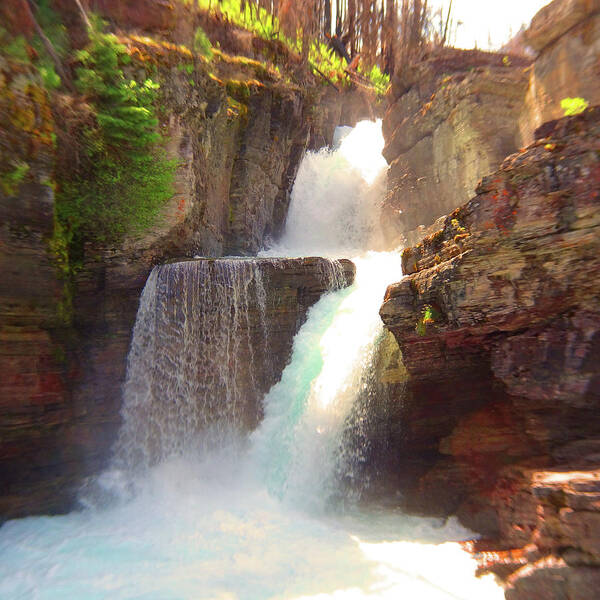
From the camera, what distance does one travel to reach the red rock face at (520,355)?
181 inches

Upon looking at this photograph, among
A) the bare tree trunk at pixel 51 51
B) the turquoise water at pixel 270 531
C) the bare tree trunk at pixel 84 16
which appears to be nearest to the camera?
the turquoise water at pixel 270 531

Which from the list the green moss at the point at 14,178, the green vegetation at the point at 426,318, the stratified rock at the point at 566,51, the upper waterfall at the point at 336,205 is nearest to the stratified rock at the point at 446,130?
the upper waterfall at the point at 336,205

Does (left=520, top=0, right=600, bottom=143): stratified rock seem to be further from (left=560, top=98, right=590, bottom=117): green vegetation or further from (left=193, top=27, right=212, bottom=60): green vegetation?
(left=193, top=27, right=212, bottom=60): green vegetation

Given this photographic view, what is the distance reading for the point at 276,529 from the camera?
607 centimetres

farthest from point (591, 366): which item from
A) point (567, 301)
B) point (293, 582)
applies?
point (293, 582)

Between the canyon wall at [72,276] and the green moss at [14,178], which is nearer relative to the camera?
the green moss at [14,178]

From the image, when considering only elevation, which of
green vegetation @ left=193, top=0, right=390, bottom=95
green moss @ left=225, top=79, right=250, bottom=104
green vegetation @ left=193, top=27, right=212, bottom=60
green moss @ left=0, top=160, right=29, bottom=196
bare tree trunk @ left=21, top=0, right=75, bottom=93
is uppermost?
green vegetation @ left=193, top=0, right=390, bottom=95

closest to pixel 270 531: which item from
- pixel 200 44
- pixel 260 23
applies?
pixel 200 44

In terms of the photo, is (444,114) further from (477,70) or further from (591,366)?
(591,366)

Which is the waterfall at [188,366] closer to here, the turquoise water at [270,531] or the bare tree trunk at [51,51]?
the turquoise water at [270,531]

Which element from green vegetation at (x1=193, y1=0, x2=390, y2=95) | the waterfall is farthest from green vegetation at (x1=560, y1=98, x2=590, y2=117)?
green vegetation at (x1=193, y1=0, x2=390, y2=95)

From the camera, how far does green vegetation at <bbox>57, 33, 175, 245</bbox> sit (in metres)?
9.00

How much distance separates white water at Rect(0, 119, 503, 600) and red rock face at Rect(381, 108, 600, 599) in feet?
2.59

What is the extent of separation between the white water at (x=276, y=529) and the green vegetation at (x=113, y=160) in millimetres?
5270
